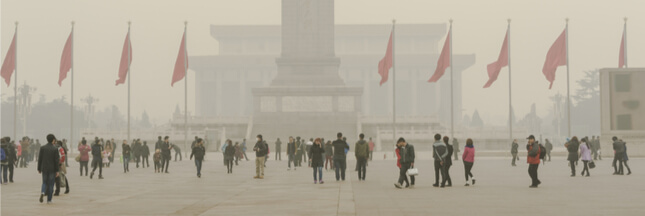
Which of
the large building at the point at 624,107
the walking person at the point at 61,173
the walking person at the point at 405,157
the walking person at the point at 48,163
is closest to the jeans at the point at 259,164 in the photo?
the walking person at the point at 405,157

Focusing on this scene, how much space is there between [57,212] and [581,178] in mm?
18307

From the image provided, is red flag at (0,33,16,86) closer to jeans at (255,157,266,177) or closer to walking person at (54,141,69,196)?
jeans at (255,157,266,177)

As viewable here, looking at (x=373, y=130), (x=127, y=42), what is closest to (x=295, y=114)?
(x=373, y=130)

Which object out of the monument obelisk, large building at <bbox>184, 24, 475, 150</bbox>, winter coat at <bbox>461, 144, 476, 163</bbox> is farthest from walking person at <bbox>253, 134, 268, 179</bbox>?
large building at <bbox>184, 24, 475, 150</bbox>

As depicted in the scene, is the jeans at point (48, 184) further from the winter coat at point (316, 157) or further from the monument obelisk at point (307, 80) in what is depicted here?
the monument obelisk at point (307, 80)

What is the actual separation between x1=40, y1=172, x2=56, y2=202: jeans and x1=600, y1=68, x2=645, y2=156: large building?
3958cm

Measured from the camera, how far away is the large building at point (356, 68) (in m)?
149

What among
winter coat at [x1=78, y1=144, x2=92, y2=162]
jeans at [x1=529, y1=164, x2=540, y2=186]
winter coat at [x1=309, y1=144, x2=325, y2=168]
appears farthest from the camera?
winter coat at [x1=78, y1=144, x2=92, y2=162]

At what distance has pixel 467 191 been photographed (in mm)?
23391

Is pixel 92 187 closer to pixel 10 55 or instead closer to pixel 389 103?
pixel 10 55

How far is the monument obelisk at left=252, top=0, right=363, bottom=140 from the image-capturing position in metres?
80.3

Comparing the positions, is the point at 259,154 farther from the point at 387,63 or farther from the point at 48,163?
the point at 387,63

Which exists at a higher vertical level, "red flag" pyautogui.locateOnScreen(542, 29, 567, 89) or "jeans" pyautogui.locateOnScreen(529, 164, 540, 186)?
"red flag" pyautogui.locateOnScreen(542, 29, 567, 89)

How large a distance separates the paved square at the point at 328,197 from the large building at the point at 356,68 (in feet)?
367
